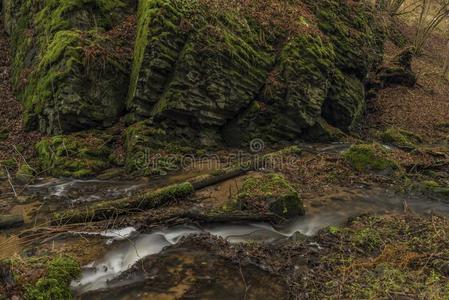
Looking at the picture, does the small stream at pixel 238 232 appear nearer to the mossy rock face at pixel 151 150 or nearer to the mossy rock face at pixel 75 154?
the mossy rock face at pixel 151 150

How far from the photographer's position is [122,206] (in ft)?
29.3

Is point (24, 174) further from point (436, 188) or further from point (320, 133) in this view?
point (436, 188)

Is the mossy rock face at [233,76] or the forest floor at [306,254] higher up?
the mossy rock face at [233,76]

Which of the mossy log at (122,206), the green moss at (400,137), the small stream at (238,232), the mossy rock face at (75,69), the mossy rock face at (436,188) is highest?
the mossy rock face at (75,69)

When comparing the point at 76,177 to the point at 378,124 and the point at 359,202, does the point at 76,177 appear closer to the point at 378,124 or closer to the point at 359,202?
the point at 359,202

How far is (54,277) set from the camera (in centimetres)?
582

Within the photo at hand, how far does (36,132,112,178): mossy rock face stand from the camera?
12023 millimetres

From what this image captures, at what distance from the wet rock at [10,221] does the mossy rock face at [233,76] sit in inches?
220

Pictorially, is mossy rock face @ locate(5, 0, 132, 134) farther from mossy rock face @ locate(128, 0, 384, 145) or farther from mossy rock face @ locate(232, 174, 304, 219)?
mossy rock face @ locate(232, 174, 304, 219)

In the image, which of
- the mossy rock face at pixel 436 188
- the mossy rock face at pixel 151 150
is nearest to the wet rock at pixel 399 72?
the mossy rock face at pixel 436 188

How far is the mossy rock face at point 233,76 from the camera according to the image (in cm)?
1353

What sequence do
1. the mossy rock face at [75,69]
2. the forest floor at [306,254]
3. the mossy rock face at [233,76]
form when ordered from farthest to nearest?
the mossy rock face at [233,76] → the mossy rock face at [75,69] → the forest floor at [306,254]

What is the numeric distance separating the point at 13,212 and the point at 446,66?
92.4ft

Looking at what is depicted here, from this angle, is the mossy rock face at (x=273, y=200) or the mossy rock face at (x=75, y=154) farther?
the mossy rock face at (x=75, y=154)
